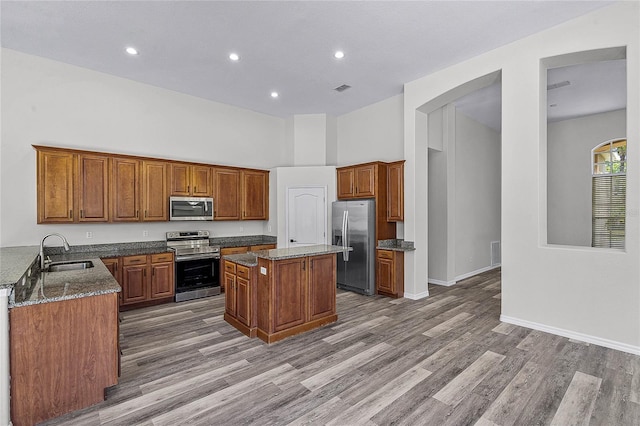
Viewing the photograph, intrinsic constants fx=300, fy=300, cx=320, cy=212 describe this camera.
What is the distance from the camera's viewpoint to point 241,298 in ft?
12.0

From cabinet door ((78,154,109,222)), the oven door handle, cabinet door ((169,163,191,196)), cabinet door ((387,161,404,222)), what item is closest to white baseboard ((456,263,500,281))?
cabinet door ((387,161,404,222))

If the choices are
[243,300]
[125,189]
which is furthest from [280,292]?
[125,189]

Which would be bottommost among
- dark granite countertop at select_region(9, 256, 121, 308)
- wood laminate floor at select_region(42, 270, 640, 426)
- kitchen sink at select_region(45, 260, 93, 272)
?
wood laminate floor at select_region(42, 270, 640, 426)

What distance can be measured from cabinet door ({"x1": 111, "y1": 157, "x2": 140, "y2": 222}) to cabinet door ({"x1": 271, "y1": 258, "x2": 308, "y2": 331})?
9.39 ft

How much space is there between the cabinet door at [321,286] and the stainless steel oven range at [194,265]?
2.35 metres

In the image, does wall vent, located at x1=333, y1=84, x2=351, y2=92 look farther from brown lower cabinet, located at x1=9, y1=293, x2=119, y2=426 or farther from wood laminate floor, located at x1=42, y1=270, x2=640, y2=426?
brown lower cabinet, located at x1=9, y1=293, x2=119, y2=426

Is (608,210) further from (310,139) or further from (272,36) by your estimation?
(272,36)

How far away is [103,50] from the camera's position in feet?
13.2

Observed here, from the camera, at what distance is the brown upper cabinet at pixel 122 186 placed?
409 centimetres

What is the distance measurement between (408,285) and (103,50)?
18.6ft

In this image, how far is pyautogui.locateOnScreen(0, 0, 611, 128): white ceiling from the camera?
3189mm

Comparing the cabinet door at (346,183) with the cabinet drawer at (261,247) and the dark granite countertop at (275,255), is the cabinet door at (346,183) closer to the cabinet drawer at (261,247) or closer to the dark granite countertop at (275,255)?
the cabinet drawer at (261,247)

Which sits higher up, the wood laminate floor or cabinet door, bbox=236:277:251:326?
cabinet door, bbox=236:277:251:326

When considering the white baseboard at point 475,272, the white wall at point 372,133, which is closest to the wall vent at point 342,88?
A: the white wall at point 372,133
